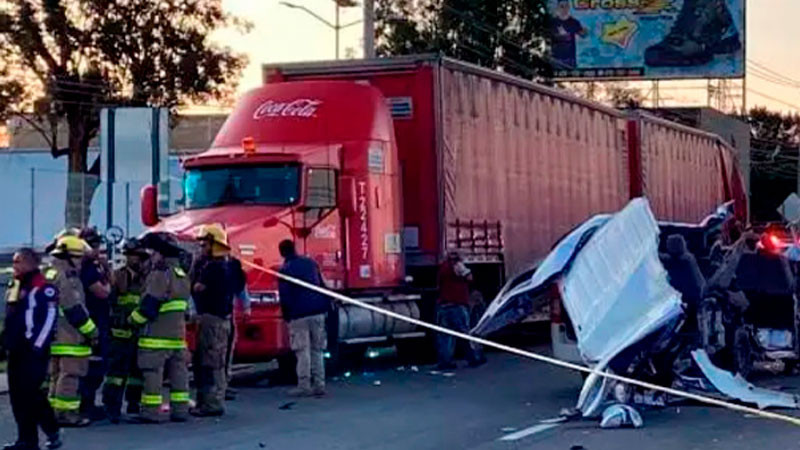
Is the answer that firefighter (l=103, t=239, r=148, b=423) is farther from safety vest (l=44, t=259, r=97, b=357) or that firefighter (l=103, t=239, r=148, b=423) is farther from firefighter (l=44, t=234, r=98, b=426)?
safety vest (l=44, t=259, r=97, b=357)

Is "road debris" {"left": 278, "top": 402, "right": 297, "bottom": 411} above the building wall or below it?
below

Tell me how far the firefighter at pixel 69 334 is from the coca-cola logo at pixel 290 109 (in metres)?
5.88

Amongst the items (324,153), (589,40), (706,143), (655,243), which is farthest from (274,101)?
(589,40)

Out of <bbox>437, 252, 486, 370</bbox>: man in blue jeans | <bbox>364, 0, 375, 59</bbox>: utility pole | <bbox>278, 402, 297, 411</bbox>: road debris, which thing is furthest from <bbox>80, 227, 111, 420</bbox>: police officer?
<bbox>364, 0, 375, 59</bbox>: utility pole

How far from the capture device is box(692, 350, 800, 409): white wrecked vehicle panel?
16438 millimetres

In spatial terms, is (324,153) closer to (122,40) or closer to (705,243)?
(705,243)

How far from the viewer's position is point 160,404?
1568cm

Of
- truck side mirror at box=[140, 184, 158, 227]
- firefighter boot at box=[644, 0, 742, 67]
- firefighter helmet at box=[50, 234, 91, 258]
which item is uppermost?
firefighter boot at box=[644, 0, 742, 67]

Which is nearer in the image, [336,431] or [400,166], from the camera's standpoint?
[336,431]

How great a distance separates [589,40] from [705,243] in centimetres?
3842

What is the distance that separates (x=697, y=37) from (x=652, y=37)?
149 cm

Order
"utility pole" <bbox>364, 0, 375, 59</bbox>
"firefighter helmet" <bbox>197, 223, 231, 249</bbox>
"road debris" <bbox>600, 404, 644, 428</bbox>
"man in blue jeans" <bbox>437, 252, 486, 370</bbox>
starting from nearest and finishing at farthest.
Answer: "road debris" <bbox>600, 404, 644, 428</bbox> < "firefighter helmet" <bbox>197, 223, 231, 249</bbox> < "man in blue jeans" <bbox>437, 252, 486, 370</bbox> < "utility pole" <bbox>364, 0, 375, 59</bbox>

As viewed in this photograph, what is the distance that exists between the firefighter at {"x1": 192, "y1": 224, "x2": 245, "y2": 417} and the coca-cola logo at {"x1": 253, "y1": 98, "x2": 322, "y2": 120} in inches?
159

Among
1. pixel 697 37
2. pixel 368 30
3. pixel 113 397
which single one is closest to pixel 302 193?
pixel 113 397
